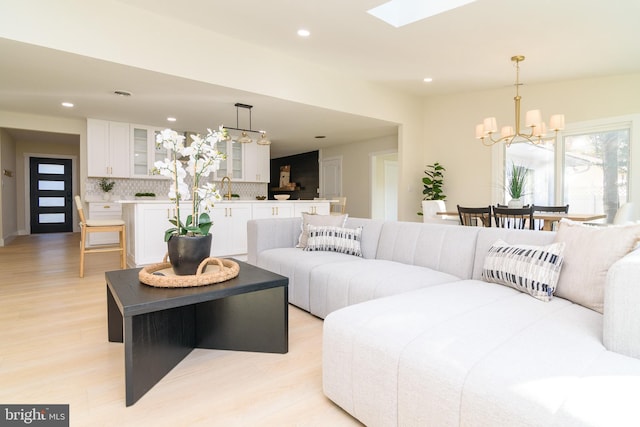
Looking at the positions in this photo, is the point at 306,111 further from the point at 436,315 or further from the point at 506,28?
the point at 436,315

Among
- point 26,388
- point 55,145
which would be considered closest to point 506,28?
point 26,388

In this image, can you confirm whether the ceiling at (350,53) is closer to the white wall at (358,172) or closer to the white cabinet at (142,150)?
the white cabinet at (142,150)

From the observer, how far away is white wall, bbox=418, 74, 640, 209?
15.1 ft

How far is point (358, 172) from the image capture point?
7957 mm

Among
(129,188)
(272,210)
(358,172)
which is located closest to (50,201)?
(129,188)

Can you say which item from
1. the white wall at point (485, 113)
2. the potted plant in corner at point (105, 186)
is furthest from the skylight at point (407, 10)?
the potted plant in corner at point (105, 186)

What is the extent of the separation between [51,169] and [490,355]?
37.0 ft

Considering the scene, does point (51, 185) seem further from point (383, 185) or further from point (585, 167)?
point (585, 167)

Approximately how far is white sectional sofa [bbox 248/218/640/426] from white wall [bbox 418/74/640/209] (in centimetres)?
402

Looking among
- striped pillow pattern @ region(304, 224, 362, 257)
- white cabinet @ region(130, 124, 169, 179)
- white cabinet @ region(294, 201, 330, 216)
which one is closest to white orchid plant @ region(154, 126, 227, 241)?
striped pillow pattern @ region(304, 224, 362, 257)

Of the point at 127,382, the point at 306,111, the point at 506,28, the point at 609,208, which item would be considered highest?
the point at 506,28

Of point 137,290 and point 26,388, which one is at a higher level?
point 137,290

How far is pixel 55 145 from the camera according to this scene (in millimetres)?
9031

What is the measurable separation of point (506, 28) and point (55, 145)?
10410 mm
